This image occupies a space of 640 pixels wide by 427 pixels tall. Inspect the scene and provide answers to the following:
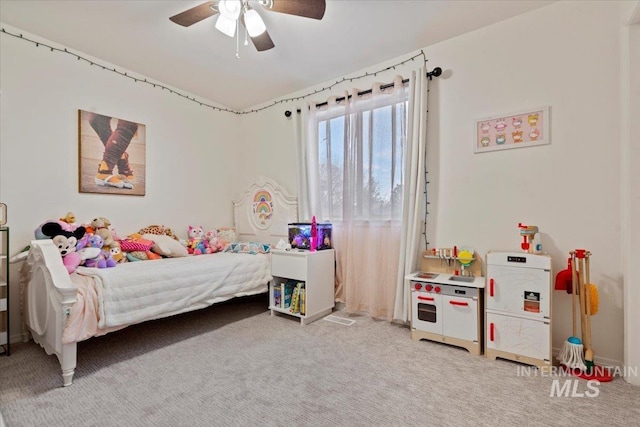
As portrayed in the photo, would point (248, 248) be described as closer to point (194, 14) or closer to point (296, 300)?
point (296, 300)

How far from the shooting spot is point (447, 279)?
239 centimetres

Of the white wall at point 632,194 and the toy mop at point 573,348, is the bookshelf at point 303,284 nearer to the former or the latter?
the toy mop at point 573,348

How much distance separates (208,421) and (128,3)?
275 cm

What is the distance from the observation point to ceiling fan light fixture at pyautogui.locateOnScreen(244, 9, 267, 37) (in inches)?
77.3

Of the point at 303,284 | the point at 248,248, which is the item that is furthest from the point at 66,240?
the point at 303,284

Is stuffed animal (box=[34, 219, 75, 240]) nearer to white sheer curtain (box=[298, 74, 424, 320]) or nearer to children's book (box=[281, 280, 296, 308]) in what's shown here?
children's book (box=[281, 280, 296, 308])

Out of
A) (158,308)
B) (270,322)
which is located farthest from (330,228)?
(158,308)

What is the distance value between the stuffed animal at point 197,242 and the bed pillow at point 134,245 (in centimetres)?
49

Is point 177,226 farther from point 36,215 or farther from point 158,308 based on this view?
point 158,308

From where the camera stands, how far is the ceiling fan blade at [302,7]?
183 centimetres

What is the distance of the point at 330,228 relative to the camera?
3.23 m

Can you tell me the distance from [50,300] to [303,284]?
186 cm

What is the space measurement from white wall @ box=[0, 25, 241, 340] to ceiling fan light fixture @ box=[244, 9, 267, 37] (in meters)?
1.91

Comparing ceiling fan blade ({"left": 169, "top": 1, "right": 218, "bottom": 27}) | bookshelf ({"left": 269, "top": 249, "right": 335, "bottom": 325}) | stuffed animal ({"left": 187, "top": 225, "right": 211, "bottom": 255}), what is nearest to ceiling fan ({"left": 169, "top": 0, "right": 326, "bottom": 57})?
ceiling fan blade ({"left": 169, "top": 1, "right": 218, "bottom": 27})
